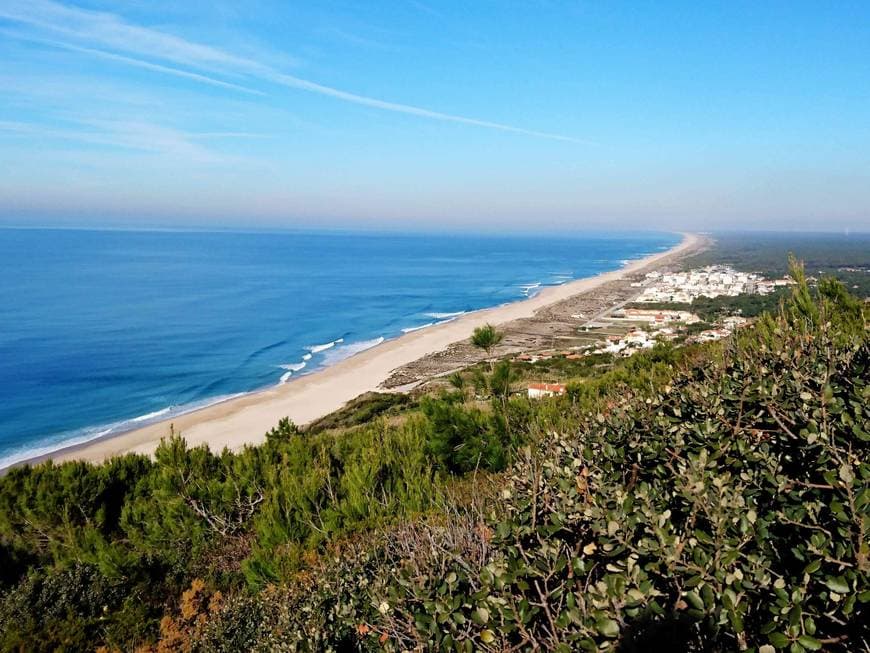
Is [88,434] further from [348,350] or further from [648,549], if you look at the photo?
[648,549]

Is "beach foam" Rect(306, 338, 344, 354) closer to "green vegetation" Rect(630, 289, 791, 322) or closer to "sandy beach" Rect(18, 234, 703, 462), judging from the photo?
"sandy beach" Rect(18, 234, 703, 462)

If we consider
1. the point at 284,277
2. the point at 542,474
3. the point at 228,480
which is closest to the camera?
the point at 542,474

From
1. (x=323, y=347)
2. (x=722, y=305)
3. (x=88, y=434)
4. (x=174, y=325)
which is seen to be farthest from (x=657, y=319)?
(x=88, y=434)

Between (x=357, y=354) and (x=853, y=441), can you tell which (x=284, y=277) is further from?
(x=853, y=441)

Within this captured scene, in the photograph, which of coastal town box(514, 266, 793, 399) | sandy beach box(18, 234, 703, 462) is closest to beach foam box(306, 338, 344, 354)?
sandy beach box(18, 234, 703, 462)

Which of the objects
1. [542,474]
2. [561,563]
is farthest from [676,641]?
[542,474]
